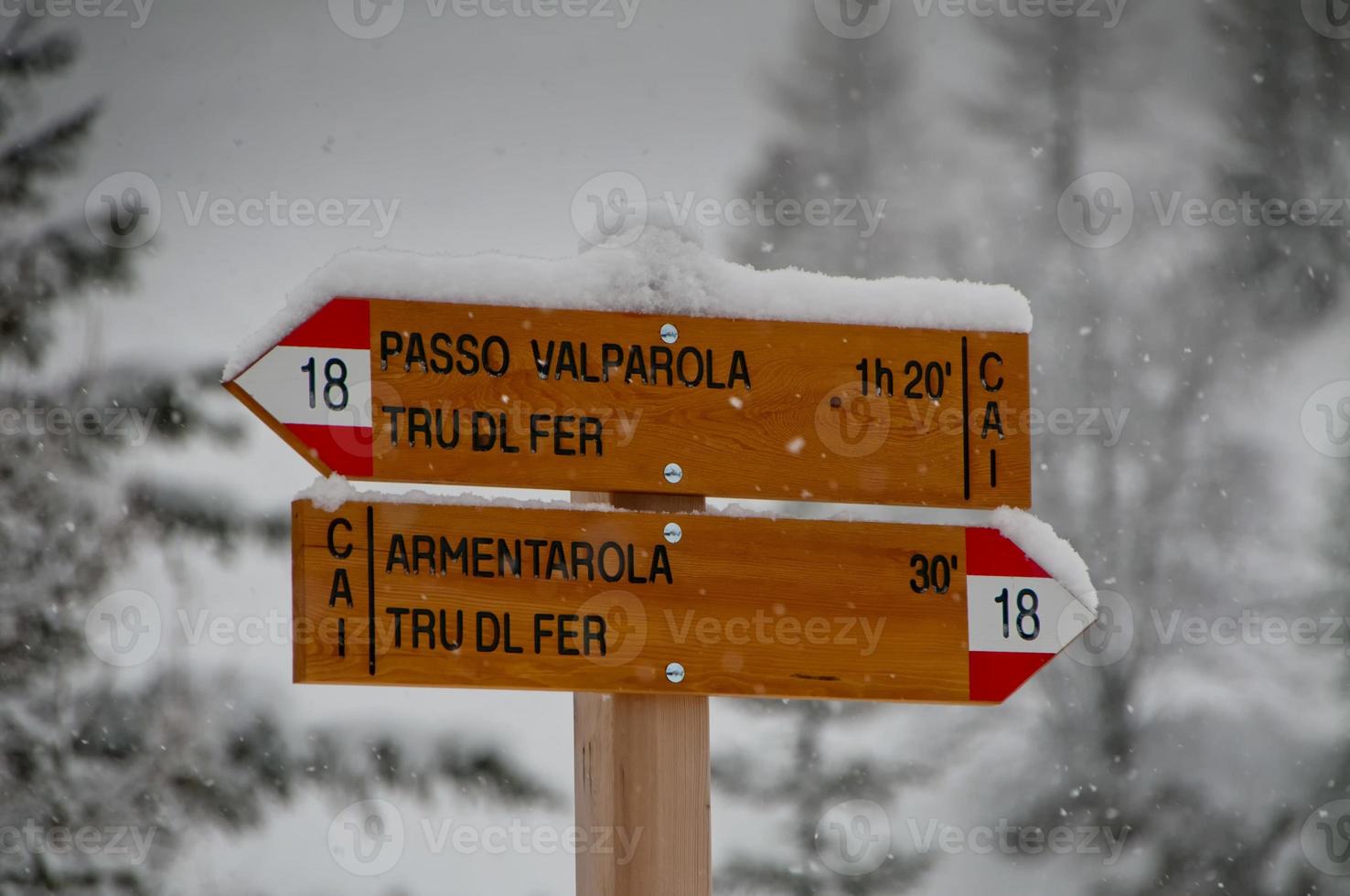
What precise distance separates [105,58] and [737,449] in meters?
12.8

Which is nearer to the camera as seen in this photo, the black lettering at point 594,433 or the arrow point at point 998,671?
the black lettering at point 594,433

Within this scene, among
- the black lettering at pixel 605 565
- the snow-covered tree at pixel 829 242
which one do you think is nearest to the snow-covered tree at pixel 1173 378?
the snow-covered tree at pixel 829 242

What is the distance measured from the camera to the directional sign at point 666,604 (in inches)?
96.7

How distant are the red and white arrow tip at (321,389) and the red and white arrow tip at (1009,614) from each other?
1139mm

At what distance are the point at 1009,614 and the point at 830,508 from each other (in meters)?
6.16

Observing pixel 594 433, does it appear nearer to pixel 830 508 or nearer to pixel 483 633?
pixel 483 633

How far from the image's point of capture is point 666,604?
259cm

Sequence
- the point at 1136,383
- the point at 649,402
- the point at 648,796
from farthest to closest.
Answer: the point at 1136,383 < the point at 649,402 < the point at 648,796

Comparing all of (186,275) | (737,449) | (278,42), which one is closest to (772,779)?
(186,275)
